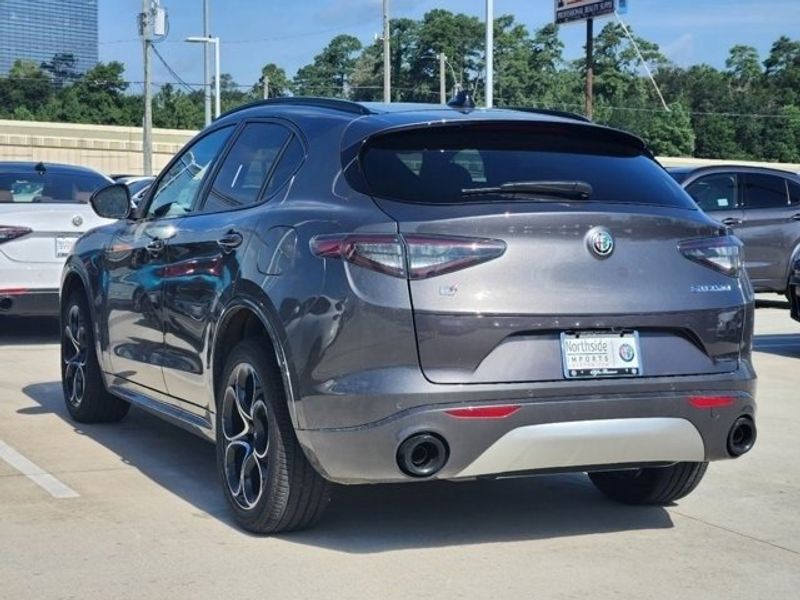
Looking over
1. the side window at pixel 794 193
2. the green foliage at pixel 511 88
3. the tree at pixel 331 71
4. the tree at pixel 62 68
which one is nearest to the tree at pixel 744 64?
the green foliage at pixel 511 88

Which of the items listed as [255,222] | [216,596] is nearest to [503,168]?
[255,222]

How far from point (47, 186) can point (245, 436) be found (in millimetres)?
6851

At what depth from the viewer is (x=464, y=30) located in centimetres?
8350

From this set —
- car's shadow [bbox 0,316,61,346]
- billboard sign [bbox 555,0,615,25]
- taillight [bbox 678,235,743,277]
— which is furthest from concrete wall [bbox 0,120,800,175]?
taillight [bbox 678,235,743,277]

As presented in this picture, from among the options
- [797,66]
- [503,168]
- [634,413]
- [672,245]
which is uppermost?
[797,66]

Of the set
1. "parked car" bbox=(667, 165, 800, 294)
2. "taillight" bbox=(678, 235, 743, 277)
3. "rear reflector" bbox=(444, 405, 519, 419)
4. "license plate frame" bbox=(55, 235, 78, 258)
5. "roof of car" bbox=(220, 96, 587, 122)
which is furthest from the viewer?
"parked car" bbox=(667, 165, 800, 294)

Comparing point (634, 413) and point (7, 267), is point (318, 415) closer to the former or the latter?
point (634, 413)

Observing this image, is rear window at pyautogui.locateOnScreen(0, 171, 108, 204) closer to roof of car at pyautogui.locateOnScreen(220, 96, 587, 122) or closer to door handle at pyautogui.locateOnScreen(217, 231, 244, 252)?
roof of car at pyautogui.locateOnScreen(220, 96, 587, 122)

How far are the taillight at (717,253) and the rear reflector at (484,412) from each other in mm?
1016

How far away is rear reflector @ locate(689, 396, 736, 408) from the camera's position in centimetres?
477

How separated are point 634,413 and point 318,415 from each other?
1194 millimetres

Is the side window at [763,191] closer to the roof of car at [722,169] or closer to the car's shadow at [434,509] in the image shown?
the roof of car at [722,169]

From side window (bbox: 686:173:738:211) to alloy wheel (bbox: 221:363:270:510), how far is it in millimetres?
10971

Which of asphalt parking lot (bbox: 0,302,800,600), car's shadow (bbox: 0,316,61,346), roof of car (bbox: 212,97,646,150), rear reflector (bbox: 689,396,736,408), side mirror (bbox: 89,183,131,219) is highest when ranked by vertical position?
roof of car (bbox: 212,97,646,150)
